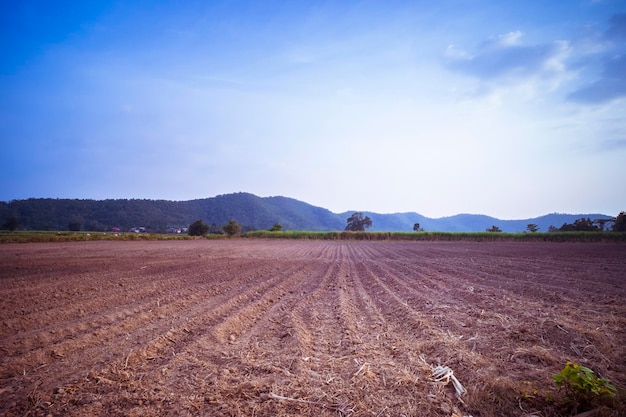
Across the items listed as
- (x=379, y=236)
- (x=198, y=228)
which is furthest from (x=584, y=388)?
(x=198, y=228)

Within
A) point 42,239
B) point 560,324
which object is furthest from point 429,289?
point 42,239

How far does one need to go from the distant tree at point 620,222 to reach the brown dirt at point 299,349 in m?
72.0

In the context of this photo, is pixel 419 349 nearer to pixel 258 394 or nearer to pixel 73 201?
pixel 258 394

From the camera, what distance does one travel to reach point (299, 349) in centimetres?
426

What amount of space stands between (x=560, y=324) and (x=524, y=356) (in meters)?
1.83

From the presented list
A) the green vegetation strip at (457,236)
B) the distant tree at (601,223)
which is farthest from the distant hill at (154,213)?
the green vegetation strip at (457,236)

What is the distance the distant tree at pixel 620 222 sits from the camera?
57056 mm

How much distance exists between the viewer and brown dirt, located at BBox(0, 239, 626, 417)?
2.85 meters

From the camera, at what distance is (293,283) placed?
407 inches

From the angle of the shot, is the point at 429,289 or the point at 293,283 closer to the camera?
the point at 429,289

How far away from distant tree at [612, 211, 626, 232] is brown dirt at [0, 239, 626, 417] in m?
72.0

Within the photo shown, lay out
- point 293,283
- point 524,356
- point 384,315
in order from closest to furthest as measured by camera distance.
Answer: point 524,356, point 384,315, point 293,283

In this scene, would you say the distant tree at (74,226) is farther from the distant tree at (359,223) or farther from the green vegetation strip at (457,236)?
the distant tree at (359,223)

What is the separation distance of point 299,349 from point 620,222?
81.5 metres
